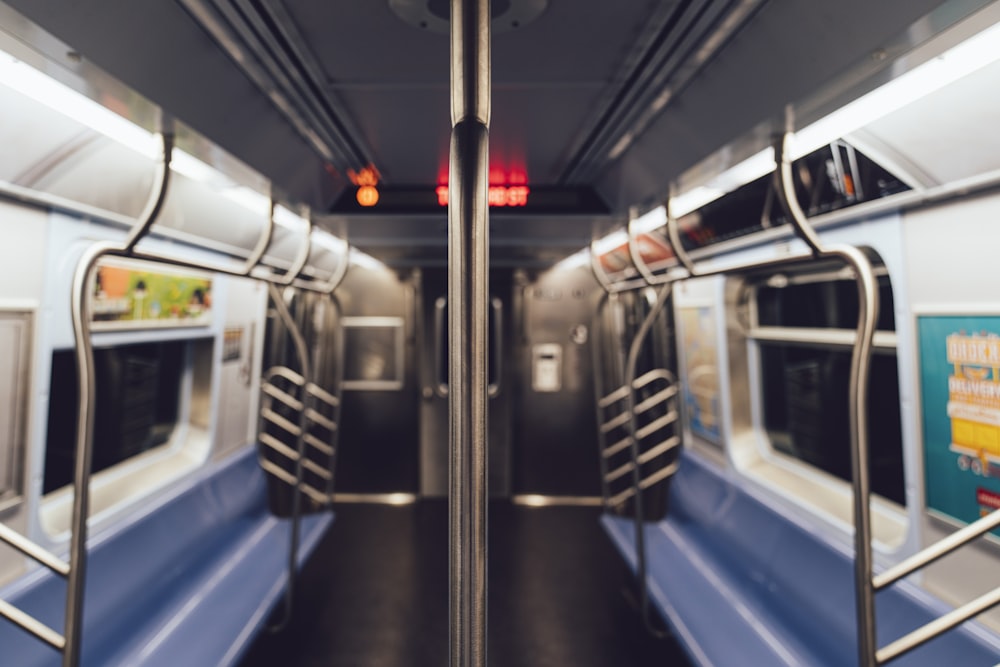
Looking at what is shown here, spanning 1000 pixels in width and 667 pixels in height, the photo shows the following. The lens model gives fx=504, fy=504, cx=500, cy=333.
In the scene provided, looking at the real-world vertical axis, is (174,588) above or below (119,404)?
below

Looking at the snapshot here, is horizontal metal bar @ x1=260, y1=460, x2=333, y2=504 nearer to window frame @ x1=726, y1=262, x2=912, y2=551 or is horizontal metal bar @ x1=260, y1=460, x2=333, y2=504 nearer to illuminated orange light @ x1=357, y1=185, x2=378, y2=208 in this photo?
illuminated orange light @ x1=357, y1=185, x2=378, y2=208

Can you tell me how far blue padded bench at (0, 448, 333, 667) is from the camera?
2023mm

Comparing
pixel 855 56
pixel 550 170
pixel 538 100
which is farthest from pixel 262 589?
pixel 855 56

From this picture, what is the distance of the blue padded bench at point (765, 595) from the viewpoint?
78.1 inches

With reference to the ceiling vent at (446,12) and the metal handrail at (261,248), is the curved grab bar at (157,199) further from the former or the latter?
the ceiling vent at (446,12)

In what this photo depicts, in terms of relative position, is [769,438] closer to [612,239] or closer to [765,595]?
[765,595]

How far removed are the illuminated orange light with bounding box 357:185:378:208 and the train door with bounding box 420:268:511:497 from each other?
2.91 m

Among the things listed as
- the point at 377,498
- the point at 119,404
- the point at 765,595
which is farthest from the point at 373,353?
the point at 765,595

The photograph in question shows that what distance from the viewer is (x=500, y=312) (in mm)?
5141

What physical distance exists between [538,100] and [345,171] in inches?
39.0

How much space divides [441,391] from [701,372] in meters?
2.52

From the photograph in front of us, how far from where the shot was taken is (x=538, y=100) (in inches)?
57.7

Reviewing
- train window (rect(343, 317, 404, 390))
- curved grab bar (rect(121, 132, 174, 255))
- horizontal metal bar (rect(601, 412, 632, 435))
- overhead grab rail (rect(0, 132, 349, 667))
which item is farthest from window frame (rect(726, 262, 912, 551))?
train window (rect(343, 317, 404, 390))

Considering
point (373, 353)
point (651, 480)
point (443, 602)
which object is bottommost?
point (443, 602)
